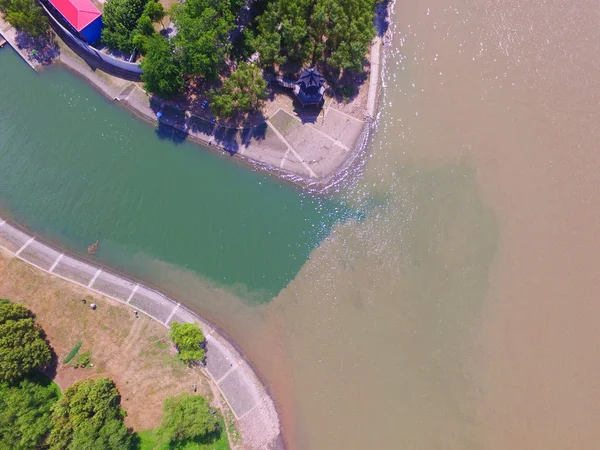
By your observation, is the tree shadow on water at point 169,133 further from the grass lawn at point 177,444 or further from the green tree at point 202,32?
the grass lawn at point 177,444

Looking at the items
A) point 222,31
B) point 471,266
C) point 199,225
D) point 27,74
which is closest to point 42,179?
point 27,74

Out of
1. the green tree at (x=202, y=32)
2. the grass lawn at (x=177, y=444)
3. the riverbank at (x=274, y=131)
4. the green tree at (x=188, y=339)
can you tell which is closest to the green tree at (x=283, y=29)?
the green tree at (x=202, y=32)

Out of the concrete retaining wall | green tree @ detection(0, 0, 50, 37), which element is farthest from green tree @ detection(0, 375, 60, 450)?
green tree @ detection(0, 0, 50, 37)

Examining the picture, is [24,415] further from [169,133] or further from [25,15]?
[25,15]

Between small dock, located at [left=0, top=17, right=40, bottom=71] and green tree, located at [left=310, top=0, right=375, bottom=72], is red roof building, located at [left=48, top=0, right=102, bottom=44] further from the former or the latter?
green tree, located at [left=310, top=0, right=375, bottom=72]

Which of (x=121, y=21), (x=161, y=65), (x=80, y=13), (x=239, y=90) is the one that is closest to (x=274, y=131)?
(x=239, y=90)

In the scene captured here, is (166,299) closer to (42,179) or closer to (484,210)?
(42,179)
